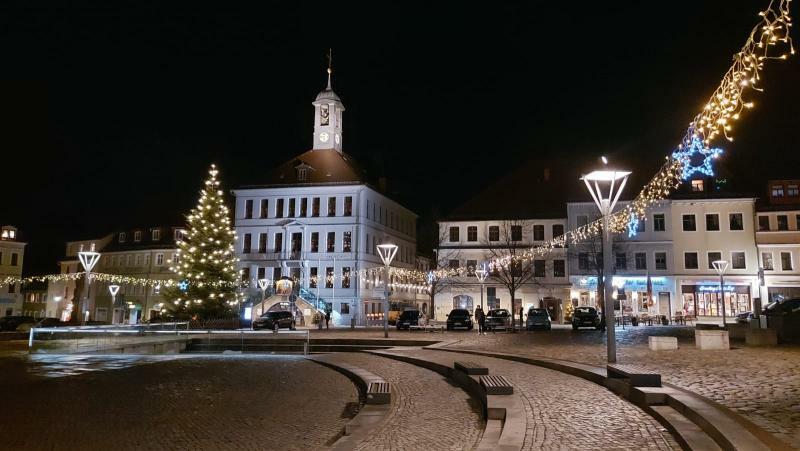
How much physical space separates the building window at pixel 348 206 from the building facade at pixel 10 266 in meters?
43.4

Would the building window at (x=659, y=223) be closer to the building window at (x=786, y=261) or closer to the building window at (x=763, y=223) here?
the building window at (x=763, y=223)

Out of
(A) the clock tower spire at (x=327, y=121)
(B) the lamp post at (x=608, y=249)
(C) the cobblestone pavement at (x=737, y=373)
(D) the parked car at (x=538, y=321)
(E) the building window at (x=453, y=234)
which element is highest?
(A) the clock tower spire at (x=327, y=121)

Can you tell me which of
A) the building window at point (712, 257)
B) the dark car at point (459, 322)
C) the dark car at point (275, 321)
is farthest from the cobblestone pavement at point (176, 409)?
the building window at point (712, 257)

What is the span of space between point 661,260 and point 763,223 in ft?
27.9

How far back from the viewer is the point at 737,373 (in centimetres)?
1309

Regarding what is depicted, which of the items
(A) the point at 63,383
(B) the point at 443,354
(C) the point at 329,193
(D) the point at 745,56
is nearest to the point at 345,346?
(B) the point at 443,354

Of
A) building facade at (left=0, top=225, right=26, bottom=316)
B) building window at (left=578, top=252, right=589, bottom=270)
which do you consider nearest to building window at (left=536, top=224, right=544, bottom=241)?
building window at (left=578, top=252, right=589, bottom=270)

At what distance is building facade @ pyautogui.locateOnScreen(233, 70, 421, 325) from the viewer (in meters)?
55.9

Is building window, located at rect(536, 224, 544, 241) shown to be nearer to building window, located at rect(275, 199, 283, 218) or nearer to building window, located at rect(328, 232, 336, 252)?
building window, located at rect(328, 232, 336, 252)

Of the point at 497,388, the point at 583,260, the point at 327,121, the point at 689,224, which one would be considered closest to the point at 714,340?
the point at 497,388

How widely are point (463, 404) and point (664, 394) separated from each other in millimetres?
3522

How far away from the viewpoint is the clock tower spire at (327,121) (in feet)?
210

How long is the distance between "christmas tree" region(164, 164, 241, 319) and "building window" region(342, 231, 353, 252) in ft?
42.5

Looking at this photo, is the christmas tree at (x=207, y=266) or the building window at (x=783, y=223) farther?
the building window at (x=783, y=223)
